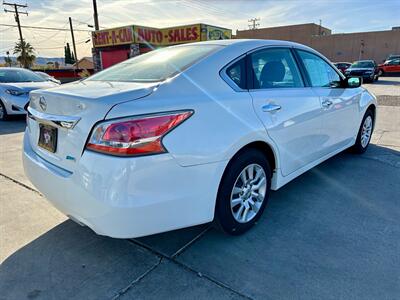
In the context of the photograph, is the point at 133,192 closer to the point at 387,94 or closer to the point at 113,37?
the point at 387,94

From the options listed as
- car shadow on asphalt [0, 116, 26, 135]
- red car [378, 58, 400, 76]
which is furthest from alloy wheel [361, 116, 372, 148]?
red car [378, 58, 400, 76]

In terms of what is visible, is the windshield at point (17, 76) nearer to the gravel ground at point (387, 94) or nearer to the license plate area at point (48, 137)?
the license plate area at point (48, 137)

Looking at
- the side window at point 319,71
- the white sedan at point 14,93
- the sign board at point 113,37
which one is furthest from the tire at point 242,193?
the sign board at point 113,37

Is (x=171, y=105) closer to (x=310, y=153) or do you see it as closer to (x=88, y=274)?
(x=88, y=274)

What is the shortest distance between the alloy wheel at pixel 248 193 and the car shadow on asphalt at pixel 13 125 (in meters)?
6.29

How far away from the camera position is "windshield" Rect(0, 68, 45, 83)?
8453 millimetres

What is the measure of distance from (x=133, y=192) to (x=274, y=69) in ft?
6.11

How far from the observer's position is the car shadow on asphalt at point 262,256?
2045 mm

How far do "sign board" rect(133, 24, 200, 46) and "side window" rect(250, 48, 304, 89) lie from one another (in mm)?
21302

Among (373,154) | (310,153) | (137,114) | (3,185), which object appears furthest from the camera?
(373,154)

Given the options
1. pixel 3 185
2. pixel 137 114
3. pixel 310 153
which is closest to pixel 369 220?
pixel 310 153

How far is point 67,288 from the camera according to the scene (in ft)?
6.72

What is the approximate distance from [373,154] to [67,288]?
465cm

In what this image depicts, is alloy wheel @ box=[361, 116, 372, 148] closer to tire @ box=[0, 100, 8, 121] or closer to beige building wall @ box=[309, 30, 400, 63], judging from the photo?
tire @ box=[0, 100, 8, 121]
